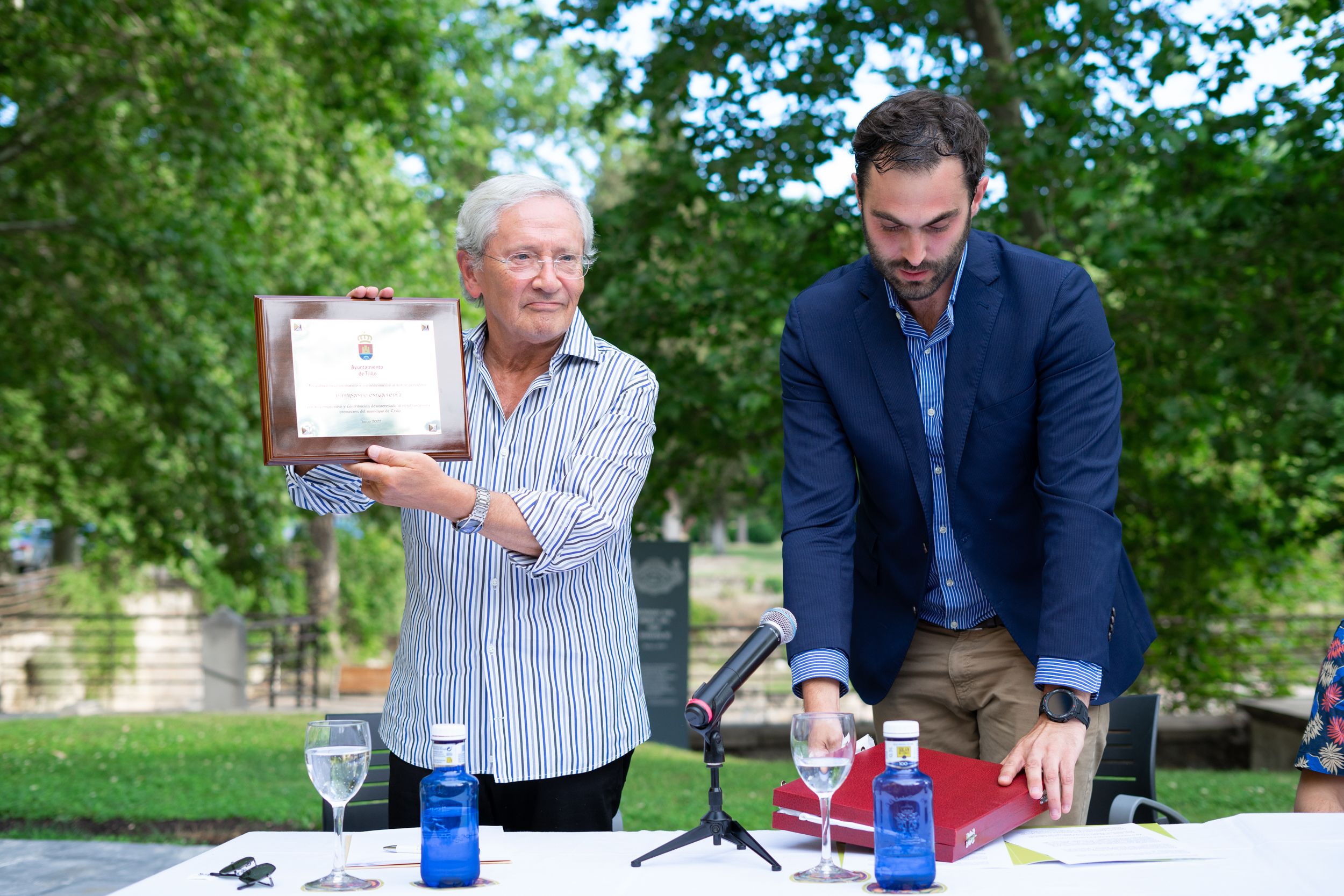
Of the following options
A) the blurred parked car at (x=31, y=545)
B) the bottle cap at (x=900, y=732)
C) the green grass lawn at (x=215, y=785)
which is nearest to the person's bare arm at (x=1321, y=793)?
the bottle cap at (x=900, y=732)

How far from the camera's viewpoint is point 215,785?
7.51 metres

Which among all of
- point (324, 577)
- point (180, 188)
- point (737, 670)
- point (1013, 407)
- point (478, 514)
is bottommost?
point (324, 577)

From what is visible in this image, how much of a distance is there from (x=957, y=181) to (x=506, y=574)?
1.28 m

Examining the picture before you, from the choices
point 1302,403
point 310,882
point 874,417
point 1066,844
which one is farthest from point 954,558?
point 1302,403

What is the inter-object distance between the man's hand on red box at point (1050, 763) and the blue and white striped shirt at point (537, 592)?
89 centimetres

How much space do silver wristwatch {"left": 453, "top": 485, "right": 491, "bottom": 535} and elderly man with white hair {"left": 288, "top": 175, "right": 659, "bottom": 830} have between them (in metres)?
0.06

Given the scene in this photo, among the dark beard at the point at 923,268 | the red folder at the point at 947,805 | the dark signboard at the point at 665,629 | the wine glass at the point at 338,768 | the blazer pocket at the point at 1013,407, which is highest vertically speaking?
the dark beard at the point at 923,268

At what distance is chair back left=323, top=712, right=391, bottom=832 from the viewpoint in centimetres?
313

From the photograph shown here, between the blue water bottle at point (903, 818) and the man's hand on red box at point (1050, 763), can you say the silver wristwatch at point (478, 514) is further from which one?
the man's hand on red box at point (1050, 763)

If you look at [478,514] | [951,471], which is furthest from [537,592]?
[951,471]

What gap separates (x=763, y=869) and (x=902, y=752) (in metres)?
0.35

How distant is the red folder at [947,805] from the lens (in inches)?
79.5

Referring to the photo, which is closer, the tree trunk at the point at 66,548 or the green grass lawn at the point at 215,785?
the green grass lawn at the point at 215,785

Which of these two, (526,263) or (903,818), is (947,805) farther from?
(526,263)
